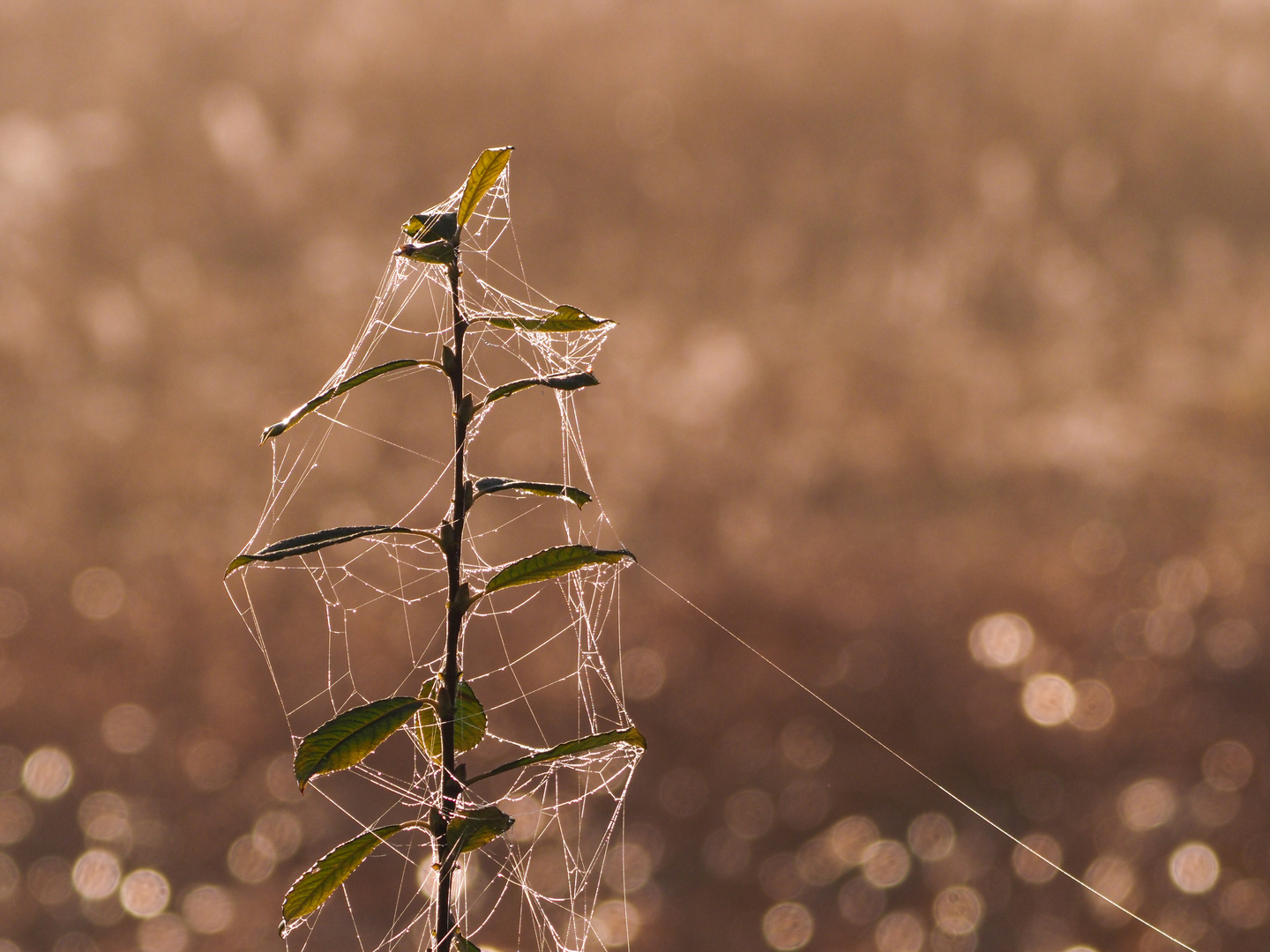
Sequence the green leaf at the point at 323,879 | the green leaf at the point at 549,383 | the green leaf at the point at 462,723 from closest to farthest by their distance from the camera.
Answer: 1. the green leaf at the point at 549,383
2. the green leaf at the point at 323,879
3. the green leaf at the point at 462,723

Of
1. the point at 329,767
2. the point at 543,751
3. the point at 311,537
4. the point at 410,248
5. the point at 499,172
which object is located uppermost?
the point at 499,172

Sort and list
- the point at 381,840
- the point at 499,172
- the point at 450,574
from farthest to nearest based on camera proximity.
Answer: the point at 499,172
the point at 381,840
the point at 450,574

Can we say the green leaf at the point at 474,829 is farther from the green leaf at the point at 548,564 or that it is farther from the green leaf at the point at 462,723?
the green leaf at the point at 548,564

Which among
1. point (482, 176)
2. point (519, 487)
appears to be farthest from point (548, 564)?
point (482, 176)

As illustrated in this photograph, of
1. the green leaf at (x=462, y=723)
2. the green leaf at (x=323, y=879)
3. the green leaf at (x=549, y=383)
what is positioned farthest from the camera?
the green leaf at (x=462, y=723)

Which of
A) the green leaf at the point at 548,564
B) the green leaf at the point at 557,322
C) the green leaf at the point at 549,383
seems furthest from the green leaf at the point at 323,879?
the green leaf at the point at 557,322

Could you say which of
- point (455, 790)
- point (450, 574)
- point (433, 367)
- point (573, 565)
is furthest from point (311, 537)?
point (455, 790)

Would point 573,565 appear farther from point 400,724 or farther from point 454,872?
point 454,872
